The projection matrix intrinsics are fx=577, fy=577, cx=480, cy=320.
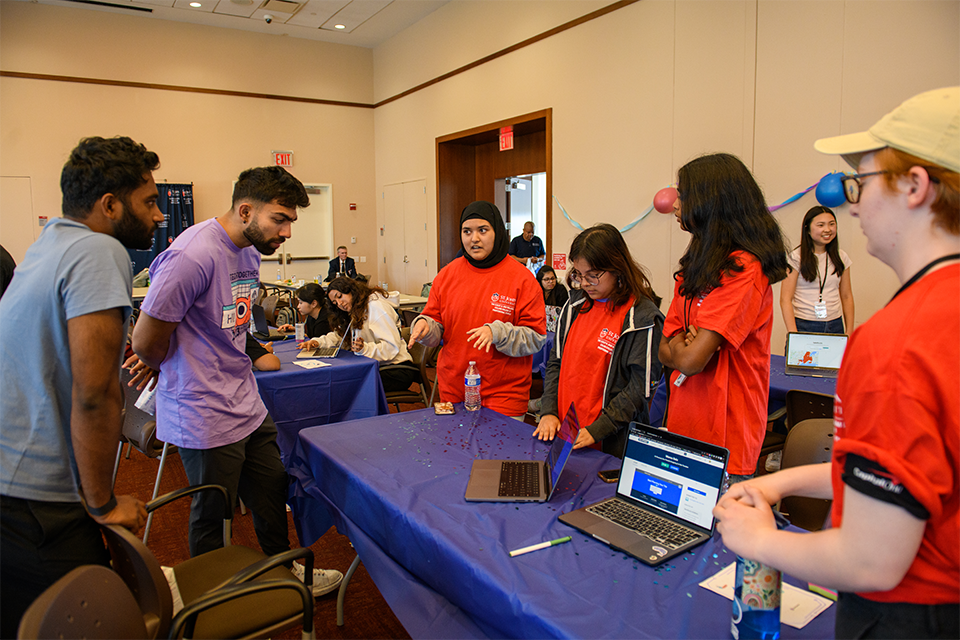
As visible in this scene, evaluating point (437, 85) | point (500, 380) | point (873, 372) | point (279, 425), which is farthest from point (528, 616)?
point (437, 85)

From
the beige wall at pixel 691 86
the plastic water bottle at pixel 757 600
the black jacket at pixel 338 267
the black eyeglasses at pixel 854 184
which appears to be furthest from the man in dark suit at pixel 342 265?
the black eyeglasses at pixel 854 184

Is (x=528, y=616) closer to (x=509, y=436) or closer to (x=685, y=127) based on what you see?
(x=509, y=436)

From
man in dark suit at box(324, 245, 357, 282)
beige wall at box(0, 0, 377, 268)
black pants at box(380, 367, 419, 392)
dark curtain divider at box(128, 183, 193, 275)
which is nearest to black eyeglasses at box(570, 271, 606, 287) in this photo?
black pants at box(380, 367, 419, 392)

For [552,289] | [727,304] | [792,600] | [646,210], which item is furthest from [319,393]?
[646,210]

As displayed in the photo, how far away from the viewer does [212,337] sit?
6.32 ft

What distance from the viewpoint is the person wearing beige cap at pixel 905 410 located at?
602mm

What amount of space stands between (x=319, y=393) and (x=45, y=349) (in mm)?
2120

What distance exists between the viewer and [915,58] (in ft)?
12.0

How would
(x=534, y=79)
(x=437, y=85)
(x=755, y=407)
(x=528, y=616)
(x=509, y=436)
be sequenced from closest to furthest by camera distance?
(x=528, y=616), (x=755, y=407), (x=509, y=436), (x=534, y=79), (x=437, y=85)

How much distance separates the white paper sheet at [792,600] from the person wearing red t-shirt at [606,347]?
694mm

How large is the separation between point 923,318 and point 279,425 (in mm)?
3124

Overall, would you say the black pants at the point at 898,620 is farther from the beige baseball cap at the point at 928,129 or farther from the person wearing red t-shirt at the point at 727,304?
the person wearing red t-shirt at the point at 727,304

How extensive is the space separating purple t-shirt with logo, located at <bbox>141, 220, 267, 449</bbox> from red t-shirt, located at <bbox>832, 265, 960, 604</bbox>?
5.86 ft

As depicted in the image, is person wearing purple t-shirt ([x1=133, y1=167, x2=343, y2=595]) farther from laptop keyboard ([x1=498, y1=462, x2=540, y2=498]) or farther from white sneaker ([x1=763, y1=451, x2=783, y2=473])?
white sneaker ([x1=763, y1=451, x2=783, y2=473])
